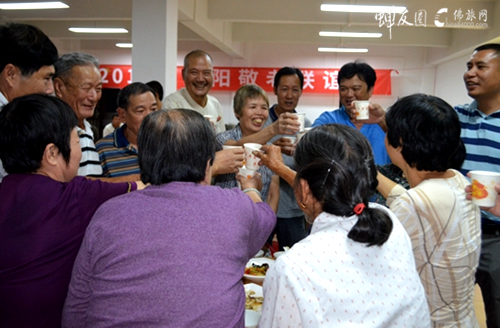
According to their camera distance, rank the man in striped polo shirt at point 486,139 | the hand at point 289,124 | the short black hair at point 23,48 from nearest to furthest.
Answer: the short black hair at point 23,48 → the man in striped polo shirt at point 486,139 → the hand at point 289,124

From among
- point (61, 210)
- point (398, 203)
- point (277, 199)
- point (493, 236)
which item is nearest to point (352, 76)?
point (277, 199)

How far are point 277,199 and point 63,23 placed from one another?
32.0 feet

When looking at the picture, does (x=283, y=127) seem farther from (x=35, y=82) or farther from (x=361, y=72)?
(x=35, y=82)

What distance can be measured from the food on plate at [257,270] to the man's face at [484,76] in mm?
1683

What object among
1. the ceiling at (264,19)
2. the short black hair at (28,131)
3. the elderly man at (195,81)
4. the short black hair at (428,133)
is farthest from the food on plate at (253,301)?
the ceiling at (264,19)

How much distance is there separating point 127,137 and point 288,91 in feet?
4.35

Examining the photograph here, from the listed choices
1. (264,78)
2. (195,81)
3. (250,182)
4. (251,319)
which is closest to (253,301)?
(251,319)

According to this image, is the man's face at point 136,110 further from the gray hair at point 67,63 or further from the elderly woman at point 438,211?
the elderly woman at point 438,211

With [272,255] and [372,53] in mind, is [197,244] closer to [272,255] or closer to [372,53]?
[272,255]

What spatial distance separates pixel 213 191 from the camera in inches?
49.1

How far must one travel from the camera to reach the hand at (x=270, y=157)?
1971mm

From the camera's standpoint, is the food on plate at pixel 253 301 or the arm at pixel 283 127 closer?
the food on plate at pixel 253 301

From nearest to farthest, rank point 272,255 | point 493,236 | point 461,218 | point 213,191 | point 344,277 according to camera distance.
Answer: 1. point 344,277
2. point 213,191
3. point 461,218
4. point 493,236
5. point 272,255

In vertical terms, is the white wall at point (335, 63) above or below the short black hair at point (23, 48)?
above
